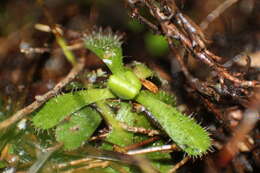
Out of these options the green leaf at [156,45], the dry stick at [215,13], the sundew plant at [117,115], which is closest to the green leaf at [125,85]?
the sundew plant at [117,115]

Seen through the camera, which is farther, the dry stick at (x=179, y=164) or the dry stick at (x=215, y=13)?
the dry stick at (x=215, y=13)

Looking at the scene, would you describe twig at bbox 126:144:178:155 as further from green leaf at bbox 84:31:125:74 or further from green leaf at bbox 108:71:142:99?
green leaf at bbox 84:31:125:74

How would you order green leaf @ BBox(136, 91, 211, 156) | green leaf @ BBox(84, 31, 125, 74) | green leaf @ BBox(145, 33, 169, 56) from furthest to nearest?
1. green leaf @ BBox(145, 33, 169, 56)
2. green leaf @ BBox(84, 31, 125, 74)
3. green leaf @ BBox(136, 91, 211, 156)

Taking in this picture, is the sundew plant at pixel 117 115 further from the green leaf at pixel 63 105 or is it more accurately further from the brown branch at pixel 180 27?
the brown branch at pixel 180 27

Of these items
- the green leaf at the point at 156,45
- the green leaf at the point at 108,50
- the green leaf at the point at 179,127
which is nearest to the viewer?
the green leaf at the point at 179,127

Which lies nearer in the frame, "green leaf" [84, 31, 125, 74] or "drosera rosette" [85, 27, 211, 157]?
"drosera rosette" [85, 27, 211, 157]

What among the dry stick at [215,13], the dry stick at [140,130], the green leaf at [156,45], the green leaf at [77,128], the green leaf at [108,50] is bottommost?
the green leaf at [77,128]

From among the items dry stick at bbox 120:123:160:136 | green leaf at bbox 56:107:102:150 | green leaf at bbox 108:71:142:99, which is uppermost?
green leaf at bbox 108:71:142:99

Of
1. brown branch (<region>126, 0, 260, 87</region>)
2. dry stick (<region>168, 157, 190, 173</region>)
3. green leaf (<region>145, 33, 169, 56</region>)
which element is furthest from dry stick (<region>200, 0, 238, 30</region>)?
dry stick (<region>168, 157, 190, 173</region>)
